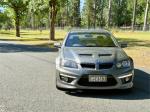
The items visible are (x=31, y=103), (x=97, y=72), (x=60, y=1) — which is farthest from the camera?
(x=60, y=1)

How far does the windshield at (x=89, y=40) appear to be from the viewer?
9.94m

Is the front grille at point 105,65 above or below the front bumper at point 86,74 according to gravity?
above

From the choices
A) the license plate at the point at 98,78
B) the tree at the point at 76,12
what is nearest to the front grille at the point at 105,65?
Result: the license plate at the point at 98,78

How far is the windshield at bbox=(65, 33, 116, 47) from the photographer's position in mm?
9938

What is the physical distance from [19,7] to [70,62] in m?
40.8

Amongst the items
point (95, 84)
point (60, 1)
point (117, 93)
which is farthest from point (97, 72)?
point (60, 1)

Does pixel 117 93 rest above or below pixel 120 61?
below

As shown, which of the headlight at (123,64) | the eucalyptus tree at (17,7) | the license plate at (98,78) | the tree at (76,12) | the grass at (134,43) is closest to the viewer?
the license plate at (98,78)

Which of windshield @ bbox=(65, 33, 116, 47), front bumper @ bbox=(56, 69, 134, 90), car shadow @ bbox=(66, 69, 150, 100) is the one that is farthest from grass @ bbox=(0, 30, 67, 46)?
front bumper @ bbox=(56, 69, 134, 90)

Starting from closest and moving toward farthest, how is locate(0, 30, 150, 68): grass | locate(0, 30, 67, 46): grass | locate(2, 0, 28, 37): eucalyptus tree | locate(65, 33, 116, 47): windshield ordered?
locate(65, 33, 116, 47): windshield, locate(0, 30, 150, 68): grass, locate(0, 30, 67, 46): grass, locate(2, 0, 28, 37): eucalyptus tree

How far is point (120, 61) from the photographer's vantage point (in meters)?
8.48

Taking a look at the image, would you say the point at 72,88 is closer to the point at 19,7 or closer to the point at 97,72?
the point at 97,72

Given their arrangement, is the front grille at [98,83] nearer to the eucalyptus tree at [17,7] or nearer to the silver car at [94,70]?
the silver car at [94,70]

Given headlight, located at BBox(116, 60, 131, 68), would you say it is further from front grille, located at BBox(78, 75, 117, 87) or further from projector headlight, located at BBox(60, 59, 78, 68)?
projector headlight, located at BBox(60, 59, 78, 68)
